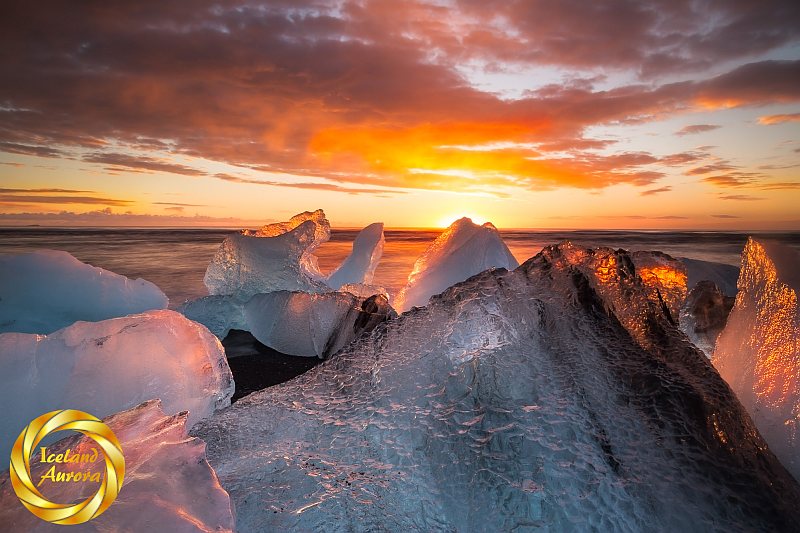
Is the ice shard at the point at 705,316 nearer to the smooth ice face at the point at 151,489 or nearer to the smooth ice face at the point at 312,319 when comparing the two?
the smooth ice face at the point at 312,319

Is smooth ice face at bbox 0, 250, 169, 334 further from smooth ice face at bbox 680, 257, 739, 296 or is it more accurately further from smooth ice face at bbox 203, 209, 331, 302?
smooth ice face at bbox 680, 257, 739, 296

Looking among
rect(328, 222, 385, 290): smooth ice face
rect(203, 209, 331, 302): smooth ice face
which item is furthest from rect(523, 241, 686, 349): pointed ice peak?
rect(328, 222, 385, 290): smooth ice face

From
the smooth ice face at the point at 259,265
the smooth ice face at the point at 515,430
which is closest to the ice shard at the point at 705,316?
the smooth ice face at the point at 515,430

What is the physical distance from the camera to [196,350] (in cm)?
214

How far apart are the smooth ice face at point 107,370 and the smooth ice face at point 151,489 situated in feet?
2.44

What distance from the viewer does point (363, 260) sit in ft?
20.2

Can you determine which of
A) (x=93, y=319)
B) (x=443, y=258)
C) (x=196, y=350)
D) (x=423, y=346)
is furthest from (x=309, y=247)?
(x=423, y=346)

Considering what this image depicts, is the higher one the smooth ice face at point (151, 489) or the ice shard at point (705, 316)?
the ice shard at point (705, 316)

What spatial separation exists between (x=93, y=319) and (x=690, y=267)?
209 inches

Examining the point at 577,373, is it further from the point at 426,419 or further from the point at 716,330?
the point at 716,330

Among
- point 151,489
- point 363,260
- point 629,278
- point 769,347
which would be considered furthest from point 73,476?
point 363,260

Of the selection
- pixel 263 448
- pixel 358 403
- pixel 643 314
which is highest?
pixel 643 314

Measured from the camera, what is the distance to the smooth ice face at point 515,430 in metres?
1.10

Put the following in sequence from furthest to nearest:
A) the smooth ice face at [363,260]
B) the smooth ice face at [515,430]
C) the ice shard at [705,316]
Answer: the smooth ice face at [363,260] → the ice shard at [705,316] → the smooth ice face at [515,430]
